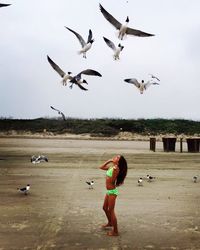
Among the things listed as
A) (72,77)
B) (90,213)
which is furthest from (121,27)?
(90,213)

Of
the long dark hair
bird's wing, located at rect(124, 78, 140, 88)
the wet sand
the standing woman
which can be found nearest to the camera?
the wet sand

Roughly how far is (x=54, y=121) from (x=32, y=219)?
59.6m

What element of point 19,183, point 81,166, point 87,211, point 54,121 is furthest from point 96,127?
point 87,211

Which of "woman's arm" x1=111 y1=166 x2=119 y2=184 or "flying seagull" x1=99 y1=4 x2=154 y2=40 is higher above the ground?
"flying seagull" x1=99 y1=4 x2=154 y2=40

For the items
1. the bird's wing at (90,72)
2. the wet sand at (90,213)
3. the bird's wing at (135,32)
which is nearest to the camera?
the wet sand at (90,213)

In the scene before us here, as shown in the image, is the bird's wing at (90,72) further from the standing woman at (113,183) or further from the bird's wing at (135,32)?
the standing woman at (113,183)

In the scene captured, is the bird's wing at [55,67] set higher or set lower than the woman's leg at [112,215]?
higher

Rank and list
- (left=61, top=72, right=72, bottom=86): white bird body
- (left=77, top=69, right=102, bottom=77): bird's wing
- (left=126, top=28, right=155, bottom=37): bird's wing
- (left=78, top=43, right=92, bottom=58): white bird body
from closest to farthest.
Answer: (left=126, top=28, right=155, bottom=37): bird's wing, (left=77, top=69, right=102, bottom=77): bird's wing, (left=78, top=43, right=92, bottom=58): white bird body, (left=61, top=72, right=72, bottom=86): white bird body

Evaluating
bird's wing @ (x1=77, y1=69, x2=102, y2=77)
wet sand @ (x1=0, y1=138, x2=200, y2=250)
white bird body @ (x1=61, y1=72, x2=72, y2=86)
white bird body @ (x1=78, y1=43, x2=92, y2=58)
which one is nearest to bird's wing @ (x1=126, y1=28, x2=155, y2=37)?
white bird body @ (x1=78, y1=43, x2=92, y2=58)

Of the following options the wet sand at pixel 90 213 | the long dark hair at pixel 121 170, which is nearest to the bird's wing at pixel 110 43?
the wet sand at pixel 90 213

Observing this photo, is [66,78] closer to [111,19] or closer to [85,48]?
[85,48]

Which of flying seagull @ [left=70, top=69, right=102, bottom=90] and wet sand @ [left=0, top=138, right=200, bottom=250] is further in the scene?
flying seagull @ [left=70, top=69, right=102, bottom=90]

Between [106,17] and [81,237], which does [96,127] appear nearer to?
[106,17]

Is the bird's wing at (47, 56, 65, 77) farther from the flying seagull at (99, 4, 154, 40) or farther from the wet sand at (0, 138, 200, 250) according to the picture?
the wet sand at (0, 138, 200, 250)
